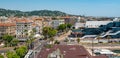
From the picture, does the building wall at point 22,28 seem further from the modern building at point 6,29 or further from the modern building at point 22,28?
the modern building at point 6,29

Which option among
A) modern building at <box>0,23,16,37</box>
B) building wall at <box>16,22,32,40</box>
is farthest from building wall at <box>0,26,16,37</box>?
building wall at <box>16,22,32,40</box>

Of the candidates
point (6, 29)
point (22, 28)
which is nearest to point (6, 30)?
point (6, 29)

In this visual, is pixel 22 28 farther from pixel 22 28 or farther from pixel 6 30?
pixel 6 30

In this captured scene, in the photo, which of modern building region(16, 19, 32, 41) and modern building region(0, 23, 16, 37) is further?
modern building region(16, 19, 32, 41)

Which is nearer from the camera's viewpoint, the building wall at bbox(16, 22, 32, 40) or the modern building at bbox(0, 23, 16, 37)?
the modern building at bbox(0, 23, 16, 37)

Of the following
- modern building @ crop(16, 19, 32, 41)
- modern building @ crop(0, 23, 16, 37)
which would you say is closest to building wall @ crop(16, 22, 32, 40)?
modern building @ crop(16, 19, 32, 41)

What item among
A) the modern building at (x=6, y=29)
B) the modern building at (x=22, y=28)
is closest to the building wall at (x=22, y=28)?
the modern building at (x=22, y=28)

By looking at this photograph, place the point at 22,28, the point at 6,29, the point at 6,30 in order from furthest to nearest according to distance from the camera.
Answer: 1. the point at 22,28
2. the point at 6,30
3. the point at 6,29

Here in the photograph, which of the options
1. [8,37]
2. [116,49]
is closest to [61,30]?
[8,37]

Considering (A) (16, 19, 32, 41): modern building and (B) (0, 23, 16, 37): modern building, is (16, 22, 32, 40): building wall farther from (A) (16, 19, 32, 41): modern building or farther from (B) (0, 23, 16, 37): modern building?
(B) (0, 23, 16, 37): modern building

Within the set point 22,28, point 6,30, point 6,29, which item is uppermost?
point 6,29

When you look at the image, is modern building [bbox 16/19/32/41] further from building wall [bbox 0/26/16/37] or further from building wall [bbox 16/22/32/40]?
building wall [bbox 0/26/16/37]

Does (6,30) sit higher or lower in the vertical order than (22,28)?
higher
